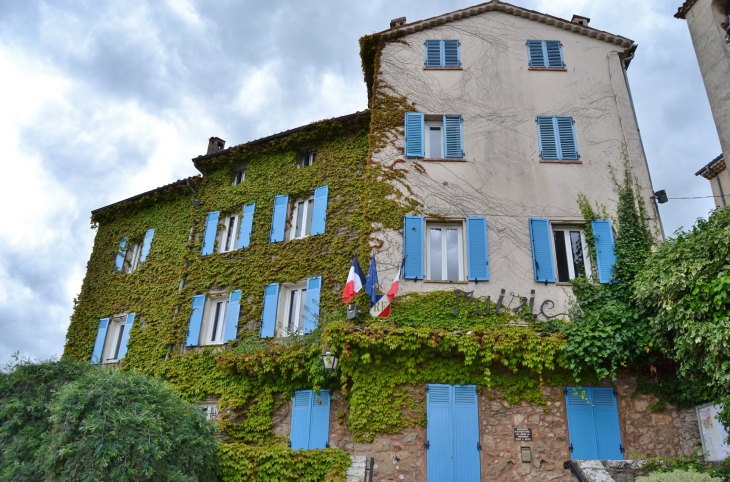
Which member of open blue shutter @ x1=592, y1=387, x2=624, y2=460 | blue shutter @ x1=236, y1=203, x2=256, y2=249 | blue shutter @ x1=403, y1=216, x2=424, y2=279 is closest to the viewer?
open blue shutter @ x1=592, y1=387, x2=624, y2=460

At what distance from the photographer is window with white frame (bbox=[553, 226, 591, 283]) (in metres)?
12.4

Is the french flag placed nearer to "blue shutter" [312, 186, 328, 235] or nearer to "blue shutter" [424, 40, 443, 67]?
"blue shutter" [312, 186, 328, 235]

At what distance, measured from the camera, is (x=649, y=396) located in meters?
10.9

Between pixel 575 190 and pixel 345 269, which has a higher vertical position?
pixel 575 190

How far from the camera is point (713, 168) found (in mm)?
20469

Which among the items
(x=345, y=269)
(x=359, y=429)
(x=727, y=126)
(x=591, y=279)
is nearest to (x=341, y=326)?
(x=359, y=429)

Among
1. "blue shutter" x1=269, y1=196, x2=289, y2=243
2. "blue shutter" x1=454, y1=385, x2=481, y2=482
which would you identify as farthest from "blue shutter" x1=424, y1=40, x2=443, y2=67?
"blue shutter" x1=454, y1=385, x2=481, y2=482

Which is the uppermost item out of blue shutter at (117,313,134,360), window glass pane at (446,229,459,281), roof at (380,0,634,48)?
roof at (380,0,634,48)

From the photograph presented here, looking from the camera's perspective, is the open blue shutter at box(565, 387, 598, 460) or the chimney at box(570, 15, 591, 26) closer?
the open blue shutter at box(565, 387, 598, 460)

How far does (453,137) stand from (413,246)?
10.8ft

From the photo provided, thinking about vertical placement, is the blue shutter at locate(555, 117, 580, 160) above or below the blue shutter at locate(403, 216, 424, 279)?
above

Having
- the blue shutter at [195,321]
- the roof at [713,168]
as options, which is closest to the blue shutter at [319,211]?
the blue shutter at [195,321]

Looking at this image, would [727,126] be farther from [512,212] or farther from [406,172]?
[406,172]

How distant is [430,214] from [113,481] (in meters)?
8.24
